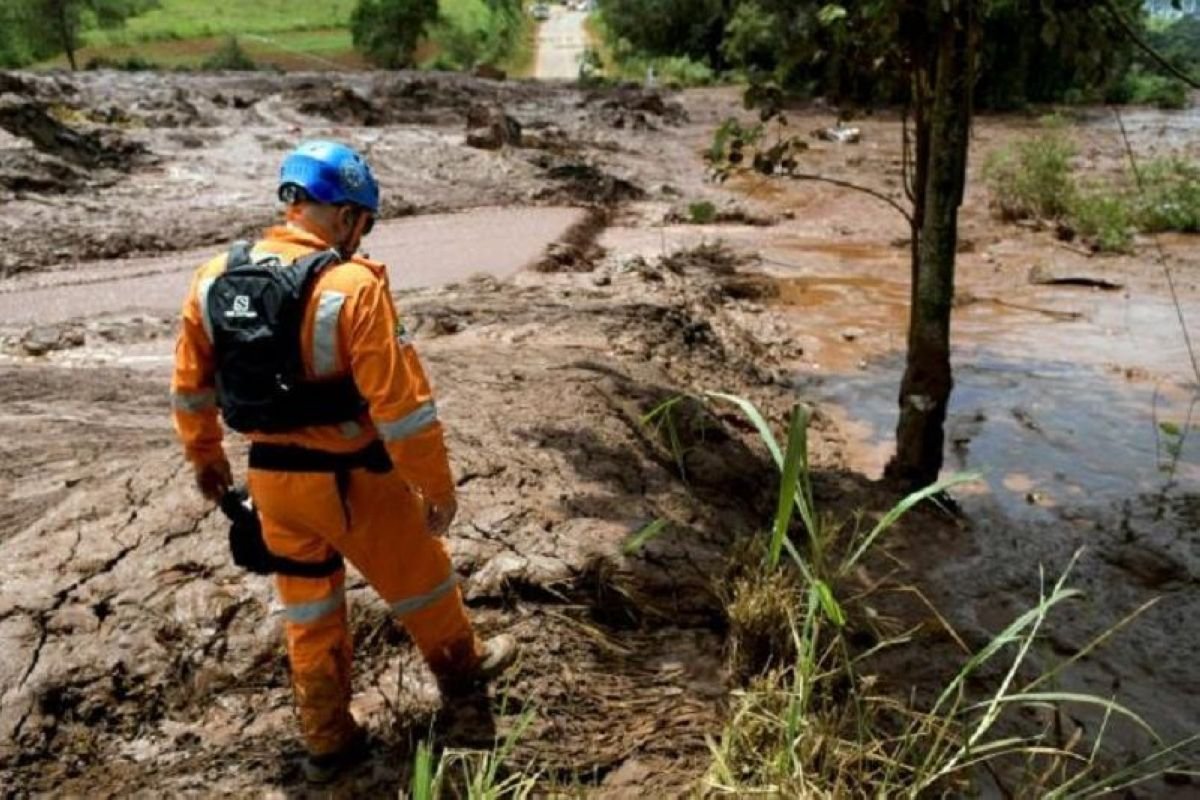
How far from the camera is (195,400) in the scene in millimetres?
2754

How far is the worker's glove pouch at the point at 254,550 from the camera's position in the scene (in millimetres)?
2760

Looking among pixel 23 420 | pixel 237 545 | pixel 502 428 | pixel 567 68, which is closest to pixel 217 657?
pixel 237 545

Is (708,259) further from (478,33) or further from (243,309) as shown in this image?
(478,33)

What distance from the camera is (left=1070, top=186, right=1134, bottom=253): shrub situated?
11.1 m

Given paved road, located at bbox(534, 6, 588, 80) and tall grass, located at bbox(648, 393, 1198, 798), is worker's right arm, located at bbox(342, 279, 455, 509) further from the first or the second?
A: paved road, located at bbox(534, 6, 588, 80)

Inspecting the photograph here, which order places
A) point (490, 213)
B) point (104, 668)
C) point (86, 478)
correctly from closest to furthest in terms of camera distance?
point (104, 668) → point (86, 478) → point (490, 213)

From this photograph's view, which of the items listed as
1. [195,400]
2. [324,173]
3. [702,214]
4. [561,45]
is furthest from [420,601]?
[561,45]

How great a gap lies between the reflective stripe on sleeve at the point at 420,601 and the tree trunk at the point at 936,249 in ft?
8.93

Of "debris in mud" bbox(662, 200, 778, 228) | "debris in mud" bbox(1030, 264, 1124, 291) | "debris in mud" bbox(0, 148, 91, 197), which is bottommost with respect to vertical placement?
"debris in mud" bbox(1030, 264, 1124, 291)

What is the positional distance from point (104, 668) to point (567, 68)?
156 ft

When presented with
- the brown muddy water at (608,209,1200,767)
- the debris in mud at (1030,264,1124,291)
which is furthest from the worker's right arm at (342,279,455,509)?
the debris in mud at (1030,264,1124,291)

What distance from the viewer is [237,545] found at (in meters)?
2.82

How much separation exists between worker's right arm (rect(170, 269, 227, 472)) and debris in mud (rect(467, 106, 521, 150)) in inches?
554

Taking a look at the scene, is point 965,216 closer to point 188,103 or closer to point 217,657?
point 217,657
